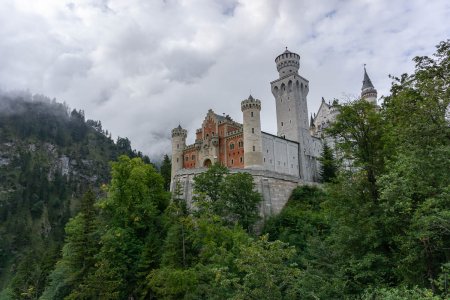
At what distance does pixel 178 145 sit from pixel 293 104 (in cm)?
2113

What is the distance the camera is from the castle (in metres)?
55.2

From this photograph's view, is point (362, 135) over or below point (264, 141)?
below

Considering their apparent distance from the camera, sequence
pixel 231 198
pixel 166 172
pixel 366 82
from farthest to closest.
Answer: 1. pixel 366 82
2. pixel 166 172
3. pixel 231 198

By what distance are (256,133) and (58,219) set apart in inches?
4269

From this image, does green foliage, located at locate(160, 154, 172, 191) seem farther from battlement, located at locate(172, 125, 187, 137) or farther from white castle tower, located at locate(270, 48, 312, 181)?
white castle tower, located at locate(270, 48, 312, 181)

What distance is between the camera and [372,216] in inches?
779

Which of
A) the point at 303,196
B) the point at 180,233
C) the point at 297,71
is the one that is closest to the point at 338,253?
the point at 180,233

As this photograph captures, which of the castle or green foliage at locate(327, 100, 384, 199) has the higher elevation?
the castle

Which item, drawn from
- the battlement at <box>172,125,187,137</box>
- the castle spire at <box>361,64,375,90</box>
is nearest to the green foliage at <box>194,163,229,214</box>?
the battlement at <box>172,125,187,137</box>

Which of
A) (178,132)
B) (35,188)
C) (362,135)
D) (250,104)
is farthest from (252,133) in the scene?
(35,188)

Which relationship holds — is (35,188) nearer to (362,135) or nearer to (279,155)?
(279,155)

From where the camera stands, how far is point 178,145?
213ft

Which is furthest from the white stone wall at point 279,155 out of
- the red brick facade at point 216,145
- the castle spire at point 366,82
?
the castle spire at point 366,82

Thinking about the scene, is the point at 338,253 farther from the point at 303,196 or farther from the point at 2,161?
the point at 2,161
